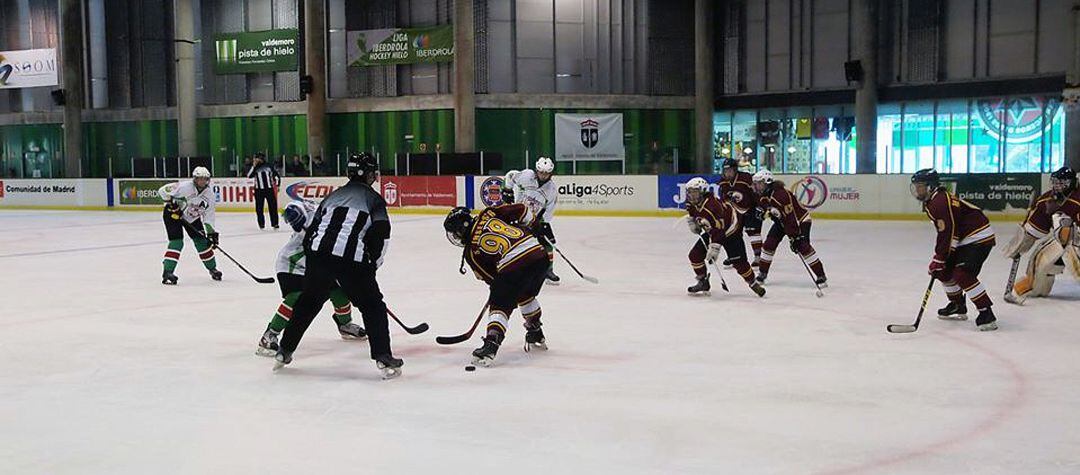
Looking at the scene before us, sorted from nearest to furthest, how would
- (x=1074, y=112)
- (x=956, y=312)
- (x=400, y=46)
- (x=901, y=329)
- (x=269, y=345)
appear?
1. (x=269, y=345)
2. (x=901, y=329)
3. (x=956, y=312)
4. (x=1074, y=112)
5. (x=400, y=46)

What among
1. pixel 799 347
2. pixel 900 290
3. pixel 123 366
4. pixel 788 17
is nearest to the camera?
pixel 123 366

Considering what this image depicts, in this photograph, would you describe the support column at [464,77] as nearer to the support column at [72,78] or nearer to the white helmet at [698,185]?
the support column at [72,78]

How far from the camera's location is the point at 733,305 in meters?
9.56

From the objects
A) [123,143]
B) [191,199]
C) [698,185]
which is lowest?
[191,199]

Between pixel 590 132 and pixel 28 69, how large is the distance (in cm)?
2021

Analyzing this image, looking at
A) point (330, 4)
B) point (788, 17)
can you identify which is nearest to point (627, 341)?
point (788, 17)

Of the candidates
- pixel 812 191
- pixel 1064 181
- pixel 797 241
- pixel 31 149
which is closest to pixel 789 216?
pixel 797 241

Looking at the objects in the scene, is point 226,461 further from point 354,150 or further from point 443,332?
point 354,150

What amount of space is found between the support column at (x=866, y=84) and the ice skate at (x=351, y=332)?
25.0 m

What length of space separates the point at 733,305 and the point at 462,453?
5356 millimetres

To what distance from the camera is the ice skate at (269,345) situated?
7.01 meters

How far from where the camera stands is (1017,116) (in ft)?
95.0

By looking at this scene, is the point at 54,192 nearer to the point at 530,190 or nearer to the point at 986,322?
the point at 530,190

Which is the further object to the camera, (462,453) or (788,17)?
(788,17)
